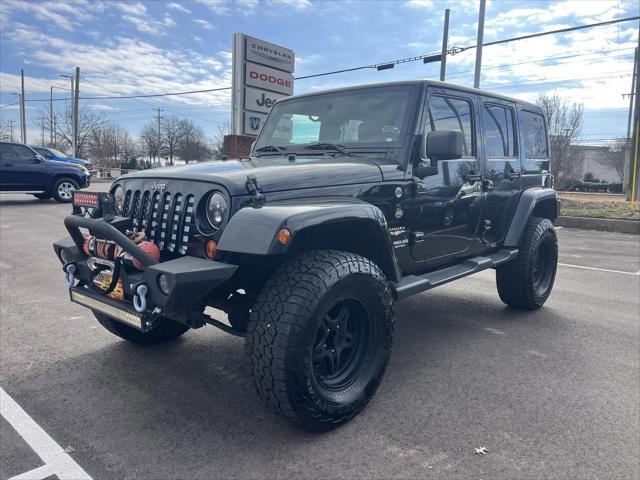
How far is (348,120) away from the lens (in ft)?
12.1

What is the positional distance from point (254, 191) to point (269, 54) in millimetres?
8335

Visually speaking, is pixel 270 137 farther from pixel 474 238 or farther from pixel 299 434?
pixel 299 434

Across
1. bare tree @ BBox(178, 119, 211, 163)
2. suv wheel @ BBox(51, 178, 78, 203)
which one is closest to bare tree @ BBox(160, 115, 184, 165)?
bare tree @ BBox(178, 119, 211, 163)

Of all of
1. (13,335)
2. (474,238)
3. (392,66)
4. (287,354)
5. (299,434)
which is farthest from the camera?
(392,66)

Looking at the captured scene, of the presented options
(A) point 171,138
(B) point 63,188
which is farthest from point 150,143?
(B) point 63,188

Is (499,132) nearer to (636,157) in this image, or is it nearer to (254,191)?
(254,191)

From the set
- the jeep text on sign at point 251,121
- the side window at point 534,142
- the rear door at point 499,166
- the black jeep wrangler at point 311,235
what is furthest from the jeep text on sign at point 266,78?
the rear door at point 499,166

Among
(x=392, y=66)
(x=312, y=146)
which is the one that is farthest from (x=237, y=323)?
(x=392, y=66)

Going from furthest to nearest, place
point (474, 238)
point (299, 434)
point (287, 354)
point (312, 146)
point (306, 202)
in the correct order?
point (474, 238), point (312, 146), point (306, 202), point (299, 434), point (287, 354)

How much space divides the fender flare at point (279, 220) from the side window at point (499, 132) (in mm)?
1989

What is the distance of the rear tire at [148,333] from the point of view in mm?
3559

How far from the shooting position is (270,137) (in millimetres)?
4180

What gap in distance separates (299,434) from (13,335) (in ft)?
8.95

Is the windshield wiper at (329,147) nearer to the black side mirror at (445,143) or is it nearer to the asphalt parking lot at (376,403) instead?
the black side mirror at (445,143)
